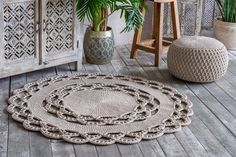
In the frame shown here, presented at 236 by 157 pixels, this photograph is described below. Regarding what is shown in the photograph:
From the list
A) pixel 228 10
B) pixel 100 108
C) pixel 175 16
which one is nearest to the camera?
pixel 100 108

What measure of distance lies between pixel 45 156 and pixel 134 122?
0.69m

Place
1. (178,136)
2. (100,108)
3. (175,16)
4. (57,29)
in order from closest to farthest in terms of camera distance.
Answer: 1. (178,136)
2. (100,108)
3. (57,29)
4. (175,16)

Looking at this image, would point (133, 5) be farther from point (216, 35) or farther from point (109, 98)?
point (216, 35)

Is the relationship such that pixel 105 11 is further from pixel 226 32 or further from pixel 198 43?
pixel 226 32

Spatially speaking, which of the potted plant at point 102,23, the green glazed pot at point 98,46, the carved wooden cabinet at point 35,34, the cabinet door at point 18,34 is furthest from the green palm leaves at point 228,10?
the cabinet door at point 18,34

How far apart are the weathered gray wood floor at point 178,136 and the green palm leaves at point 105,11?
22.6 inches

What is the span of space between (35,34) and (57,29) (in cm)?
22

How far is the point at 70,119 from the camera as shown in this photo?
9.23 feet

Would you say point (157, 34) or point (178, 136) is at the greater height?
point (157, 34)

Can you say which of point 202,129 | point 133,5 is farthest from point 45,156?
point 133,5

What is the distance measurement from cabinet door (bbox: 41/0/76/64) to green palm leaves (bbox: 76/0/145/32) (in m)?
0.10

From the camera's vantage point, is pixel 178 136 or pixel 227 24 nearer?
pixel 178 136

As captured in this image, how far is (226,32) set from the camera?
15.2ft

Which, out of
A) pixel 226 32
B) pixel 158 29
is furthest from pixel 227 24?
pixel 158 29
